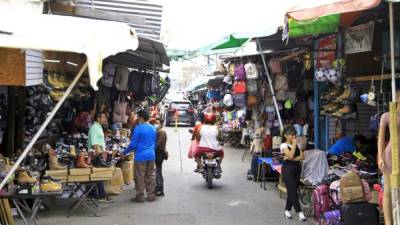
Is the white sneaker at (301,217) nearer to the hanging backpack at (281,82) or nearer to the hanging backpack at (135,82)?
the hanging backpack at (281,82)

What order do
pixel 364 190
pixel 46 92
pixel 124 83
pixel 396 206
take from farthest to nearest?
pixel 124 83 → pixel 46 92 → pixel 364 190 → pixel 396 206

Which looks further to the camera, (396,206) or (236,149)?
A: (236,149)

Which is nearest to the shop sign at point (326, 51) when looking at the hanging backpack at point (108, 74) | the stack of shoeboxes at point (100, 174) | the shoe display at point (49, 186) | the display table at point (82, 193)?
the stack of shoeboxes at point (100, 174)

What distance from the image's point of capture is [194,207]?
9672 mm

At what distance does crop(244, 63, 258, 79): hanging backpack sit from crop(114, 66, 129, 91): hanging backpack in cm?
310

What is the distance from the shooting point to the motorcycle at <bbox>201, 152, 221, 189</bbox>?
11.7 meters

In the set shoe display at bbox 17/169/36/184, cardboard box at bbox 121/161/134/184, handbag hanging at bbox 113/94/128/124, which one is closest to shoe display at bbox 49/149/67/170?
shoe display at bbox 17/169/36/184

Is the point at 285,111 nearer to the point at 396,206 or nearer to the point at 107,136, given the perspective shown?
the point at 107,136

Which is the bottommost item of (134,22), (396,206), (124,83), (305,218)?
(305,218)

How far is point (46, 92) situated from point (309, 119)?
6.84 metres

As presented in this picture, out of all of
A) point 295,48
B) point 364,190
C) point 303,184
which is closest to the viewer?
point 364,190

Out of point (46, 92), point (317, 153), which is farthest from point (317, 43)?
point (46, 92)

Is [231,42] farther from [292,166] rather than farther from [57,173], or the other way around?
[57,173]

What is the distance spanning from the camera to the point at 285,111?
13.9 m
